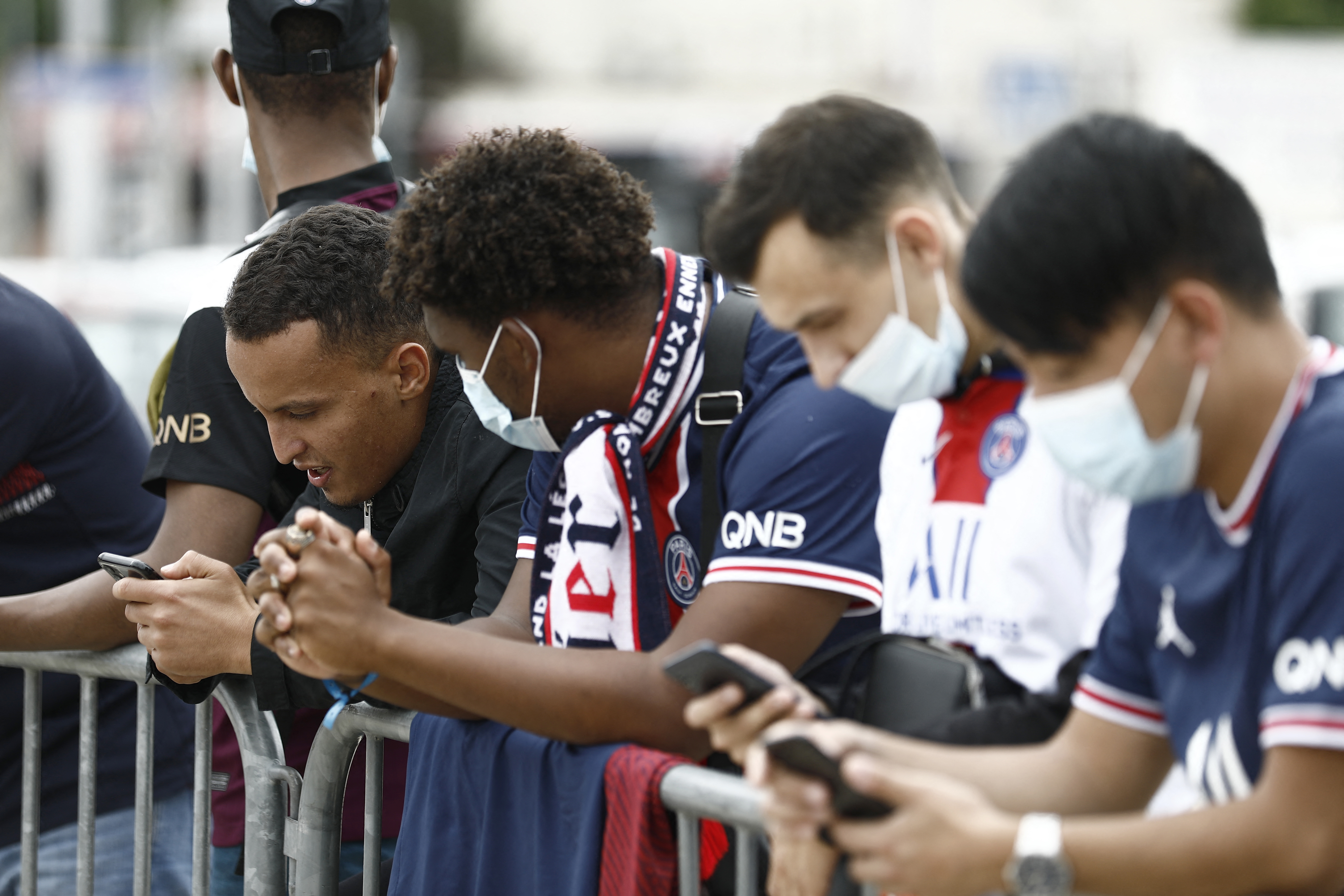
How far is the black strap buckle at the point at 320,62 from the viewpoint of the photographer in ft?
12.1

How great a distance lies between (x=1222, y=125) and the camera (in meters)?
18.2

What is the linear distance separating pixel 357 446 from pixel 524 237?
2.33 feet

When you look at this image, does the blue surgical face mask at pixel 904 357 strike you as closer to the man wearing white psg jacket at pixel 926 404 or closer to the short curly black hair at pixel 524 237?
the man wearing white psg jacket at pixel 926 404

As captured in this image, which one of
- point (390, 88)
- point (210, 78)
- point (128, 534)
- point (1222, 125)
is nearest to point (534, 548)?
point (128, 534)

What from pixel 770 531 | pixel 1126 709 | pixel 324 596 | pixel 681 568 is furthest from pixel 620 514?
pixel 1126 709

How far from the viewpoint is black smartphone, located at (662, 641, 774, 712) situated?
1.86 meters

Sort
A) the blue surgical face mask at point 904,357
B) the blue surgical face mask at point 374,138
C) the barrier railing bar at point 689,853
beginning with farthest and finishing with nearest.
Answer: the blue surgical face mask at point 374,138 < the barrier railing bar at point 689,853 < the blue surgical face mask at point 904,357

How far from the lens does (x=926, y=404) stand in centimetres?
232

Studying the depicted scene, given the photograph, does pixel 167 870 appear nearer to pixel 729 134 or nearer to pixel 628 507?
pixel 628 507

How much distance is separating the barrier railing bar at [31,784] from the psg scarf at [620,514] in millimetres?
1513

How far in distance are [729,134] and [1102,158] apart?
29.7 metres

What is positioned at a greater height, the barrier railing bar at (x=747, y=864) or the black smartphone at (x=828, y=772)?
the black smartphone at (x=828, y=772)

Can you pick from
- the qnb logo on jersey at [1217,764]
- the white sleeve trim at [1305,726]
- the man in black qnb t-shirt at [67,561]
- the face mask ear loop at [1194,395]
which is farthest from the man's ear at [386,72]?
the white sleeve trim at [1305,726]

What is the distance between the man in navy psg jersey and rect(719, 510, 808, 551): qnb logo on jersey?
49 centimetres
